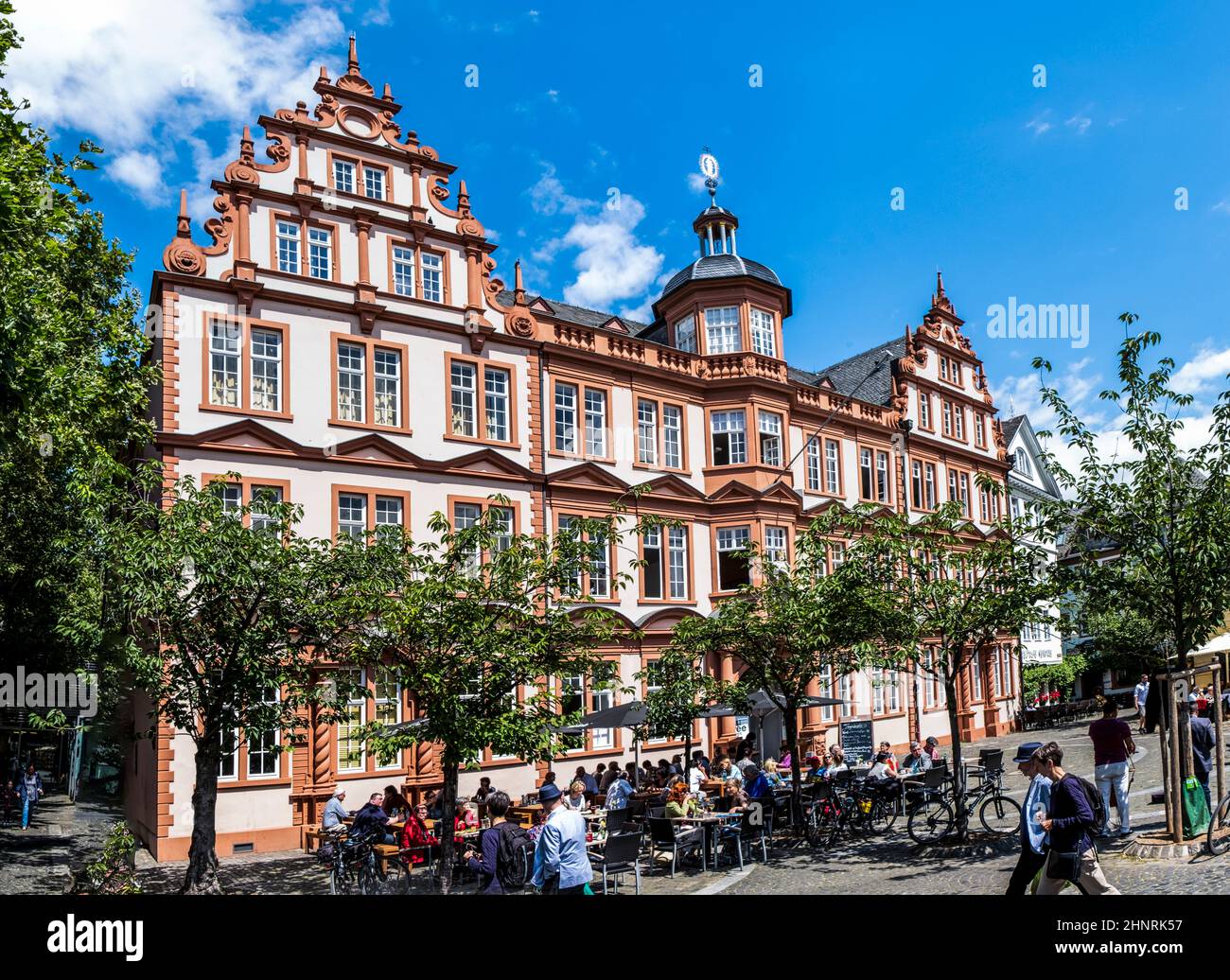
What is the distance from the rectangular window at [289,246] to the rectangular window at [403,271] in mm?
2550

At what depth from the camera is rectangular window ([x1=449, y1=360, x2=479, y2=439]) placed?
25484mm

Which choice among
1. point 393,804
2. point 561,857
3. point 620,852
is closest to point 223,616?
point 393,804

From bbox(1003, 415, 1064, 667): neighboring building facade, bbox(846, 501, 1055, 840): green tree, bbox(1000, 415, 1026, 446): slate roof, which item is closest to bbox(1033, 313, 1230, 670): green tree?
bbox(846, 501, 1055, 840): green tree

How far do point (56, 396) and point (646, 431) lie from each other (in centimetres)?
1787

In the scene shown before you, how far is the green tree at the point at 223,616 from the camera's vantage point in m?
14.0

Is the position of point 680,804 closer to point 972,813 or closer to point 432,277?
point 972,813

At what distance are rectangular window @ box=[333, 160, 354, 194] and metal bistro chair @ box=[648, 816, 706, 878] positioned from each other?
17.4 m

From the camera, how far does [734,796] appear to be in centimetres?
1767

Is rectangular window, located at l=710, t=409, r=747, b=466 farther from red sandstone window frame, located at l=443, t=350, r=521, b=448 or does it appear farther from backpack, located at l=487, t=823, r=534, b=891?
backpack, located at l=487, t=823, r=534, b=891

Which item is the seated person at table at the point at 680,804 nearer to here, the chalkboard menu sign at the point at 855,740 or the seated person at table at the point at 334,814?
the seated person at table at the point at 334,814

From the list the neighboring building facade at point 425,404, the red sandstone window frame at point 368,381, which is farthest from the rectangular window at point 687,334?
the red sandstone window frame at point 368,381

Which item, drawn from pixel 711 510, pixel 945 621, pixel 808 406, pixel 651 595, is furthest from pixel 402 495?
pixel 808 406

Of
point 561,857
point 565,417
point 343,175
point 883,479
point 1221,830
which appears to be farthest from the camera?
point 883,479
